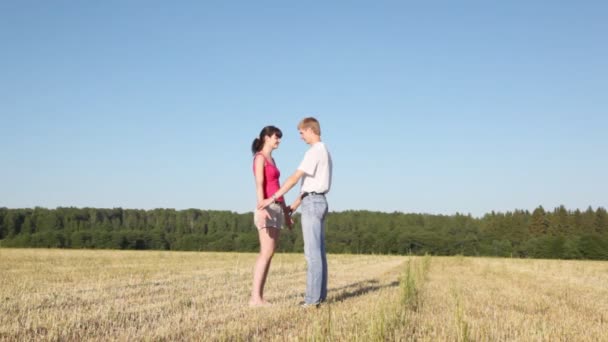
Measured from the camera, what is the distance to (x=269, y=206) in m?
6.70

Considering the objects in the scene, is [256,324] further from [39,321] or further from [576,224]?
[576,224]

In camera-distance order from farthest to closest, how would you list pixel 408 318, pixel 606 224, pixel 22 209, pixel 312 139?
pixel 22 209
pixel 606 224
pixel 312 139
pixel 408 318

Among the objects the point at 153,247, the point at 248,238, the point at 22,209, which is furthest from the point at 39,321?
the point at 22,209

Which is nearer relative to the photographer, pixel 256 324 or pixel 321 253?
pixel 256 324

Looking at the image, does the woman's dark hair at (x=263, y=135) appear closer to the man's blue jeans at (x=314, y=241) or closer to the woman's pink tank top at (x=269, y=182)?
the woman's pink tank top at (x=269, y=182)

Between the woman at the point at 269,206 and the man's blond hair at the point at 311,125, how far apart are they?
1.33ft

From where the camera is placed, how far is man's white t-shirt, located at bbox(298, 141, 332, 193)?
6449 millimetres

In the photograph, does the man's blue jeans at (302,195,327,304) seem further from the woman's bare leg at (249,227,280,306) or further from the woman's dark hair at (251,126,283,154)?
the woman's dark hair at (251,126,283,154)

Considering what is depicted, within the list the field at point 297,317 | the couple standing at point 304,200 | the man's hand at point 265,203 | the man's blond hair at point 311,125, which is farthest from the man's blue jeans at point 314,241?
the man's blond hair at point 311,125

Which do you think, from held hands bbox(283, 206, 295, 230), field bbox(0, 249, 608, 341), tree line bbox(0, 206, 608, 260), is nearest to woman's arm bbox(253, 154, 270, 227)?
held hands bbox(283, 206, 295, 230)

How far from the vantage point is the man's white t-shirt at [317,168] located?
254 inches

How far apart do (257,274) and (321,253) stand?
2.91ft

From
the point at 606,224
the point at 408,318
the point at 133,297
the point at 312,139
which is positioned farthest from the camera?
the point at 606,224

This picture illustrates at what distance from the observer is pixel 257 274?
6.82 m
